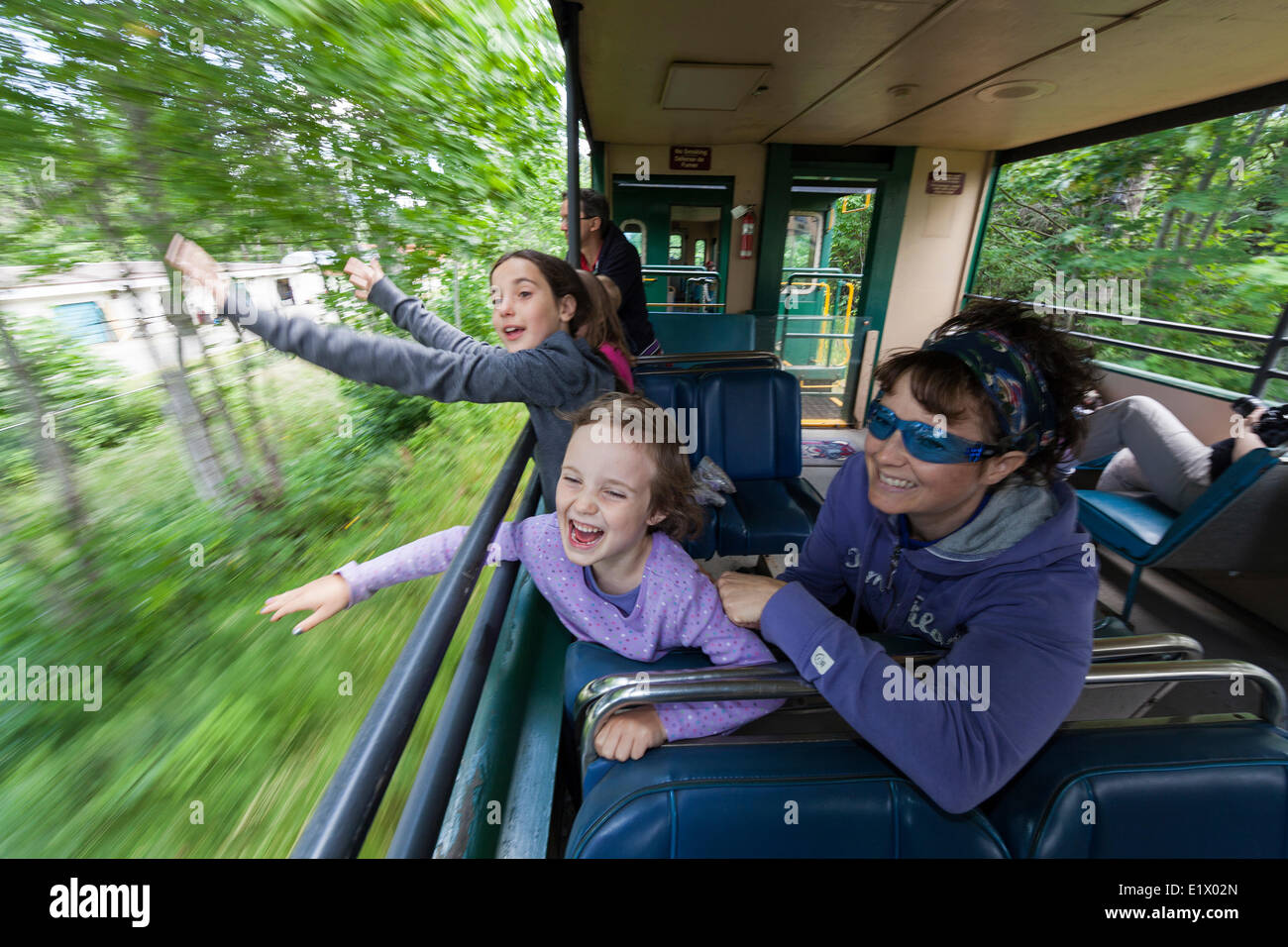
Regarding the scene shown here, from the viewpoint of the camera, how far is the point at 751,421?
305 centimetres

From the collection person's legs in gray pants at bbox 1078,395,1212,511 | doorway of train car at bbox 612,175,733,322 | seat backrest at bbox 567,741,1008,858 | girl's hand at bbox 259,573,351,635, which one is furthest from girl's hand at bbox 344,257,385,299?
person's legs in gray pants at bbox 1078,395,1212,511

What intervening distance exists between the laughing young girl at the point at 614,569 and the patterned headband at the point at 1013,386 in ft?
2.05

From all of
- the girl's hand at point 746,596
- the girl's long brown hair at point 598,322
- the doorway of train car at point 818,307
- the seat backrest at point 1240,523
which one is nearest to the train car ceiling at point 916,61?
the girl's long brown hair at point 598,322

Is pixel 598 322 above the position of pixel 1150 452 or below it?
above

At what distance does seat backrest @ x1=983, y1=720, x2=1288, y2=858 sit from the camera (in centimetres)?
75

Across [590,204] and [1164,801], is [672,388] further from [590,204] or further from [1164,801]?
[1164,801]

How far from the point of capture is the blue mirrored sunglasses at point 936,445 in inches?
40.6

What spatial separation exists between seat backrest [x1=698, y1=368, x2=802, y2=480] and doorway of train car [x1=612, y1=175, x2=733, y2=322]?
1.93 meters

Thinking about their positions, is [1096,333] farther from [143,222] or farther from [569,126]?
[143,222]

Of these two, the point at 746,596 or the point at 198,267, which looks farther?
the point at 198,267

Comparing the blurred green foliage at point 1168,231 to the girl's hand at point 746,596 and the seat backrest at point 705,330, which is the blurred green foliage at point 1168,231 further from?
the girl's hand at point 746,596

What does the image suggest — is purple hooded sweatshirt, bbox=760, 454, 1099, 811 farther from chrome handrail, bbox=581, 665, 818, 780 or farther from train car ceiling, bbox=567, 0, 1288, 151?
train car ceiling, bbox=567, 0, 1288, 151

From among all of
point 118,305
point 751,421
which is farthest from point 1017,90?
point 118,305

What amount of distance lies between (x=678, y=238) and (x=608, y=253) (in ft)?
14.9
